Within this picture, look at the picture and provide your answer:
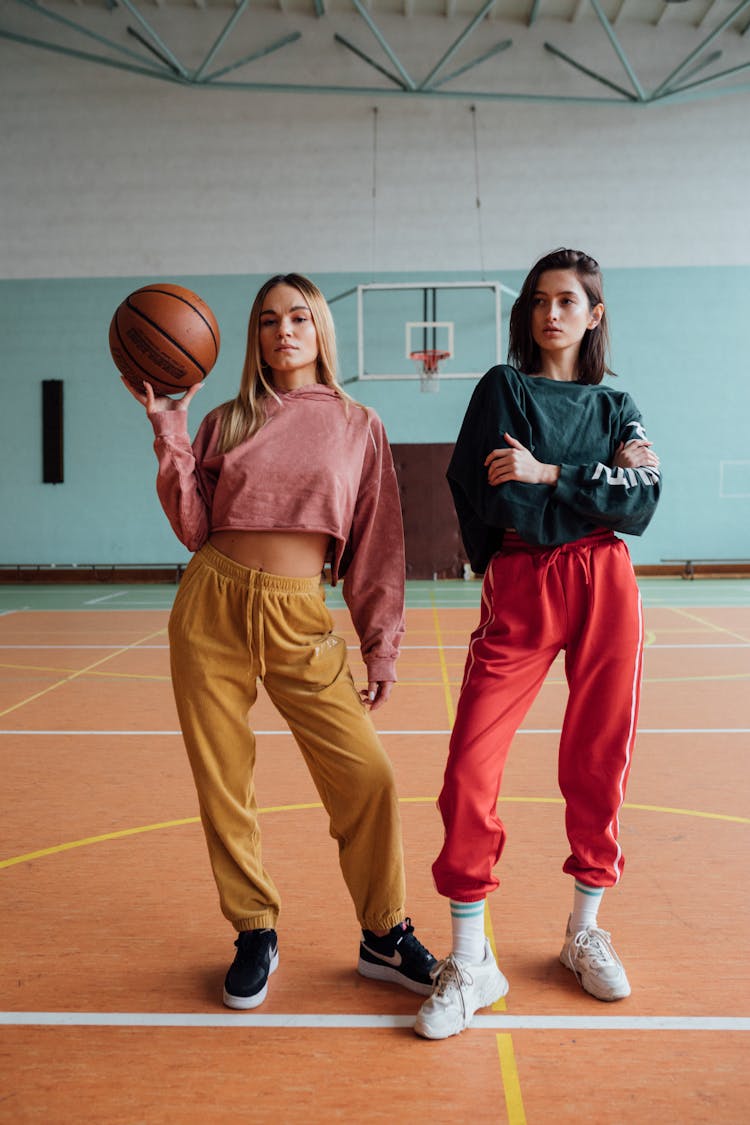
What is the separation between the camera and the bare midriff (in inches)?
80.0

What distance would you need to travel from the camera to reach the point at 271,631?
198 centimetres

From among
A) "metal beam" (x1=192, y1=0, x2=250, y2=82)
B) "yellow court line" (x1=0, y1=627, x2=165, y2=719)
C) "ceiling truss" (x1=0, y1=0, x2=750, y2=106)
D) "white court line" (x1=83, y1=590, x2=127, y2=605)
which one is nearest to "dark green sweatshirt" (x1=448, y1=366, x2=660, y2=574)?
"yellow court line" (x1=0, y1=627, x2=165, y2=719)

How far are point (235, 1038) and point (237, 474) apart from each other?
1.14 m

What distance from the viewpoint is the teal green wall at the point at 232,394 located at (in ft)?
42.5

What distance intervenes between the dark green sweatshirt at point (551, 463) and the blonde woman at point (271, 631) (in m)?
0.25

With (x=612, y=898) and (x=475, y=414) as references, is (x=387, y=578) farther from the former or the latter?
(x=612, y=898)

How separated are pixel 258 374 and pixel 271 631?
0.58m

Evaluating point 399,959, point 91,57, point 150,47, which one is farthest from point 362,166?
point 399,959

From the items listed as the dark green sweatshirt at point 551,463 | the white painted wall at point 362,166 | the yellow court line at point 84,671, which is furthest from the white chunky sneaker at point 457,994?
the white painted wall at point 362,166

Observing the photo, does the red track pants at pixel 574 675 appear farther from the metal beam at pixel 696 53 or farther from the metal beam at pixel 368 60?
the metal beam at pixel 696 53

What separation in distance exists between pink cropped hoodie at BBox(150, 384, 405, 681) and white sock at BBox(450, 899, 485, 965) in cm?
52

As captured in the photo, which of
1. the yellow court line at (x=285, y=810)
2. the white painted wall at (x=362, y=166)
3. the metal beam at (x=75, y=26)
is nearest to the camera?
the yellow court line at (x=285, y=810)

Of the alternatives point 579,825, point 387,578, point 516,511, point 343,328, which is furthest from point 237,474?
point 343,328

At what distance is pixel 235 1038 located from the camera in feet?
6.00
